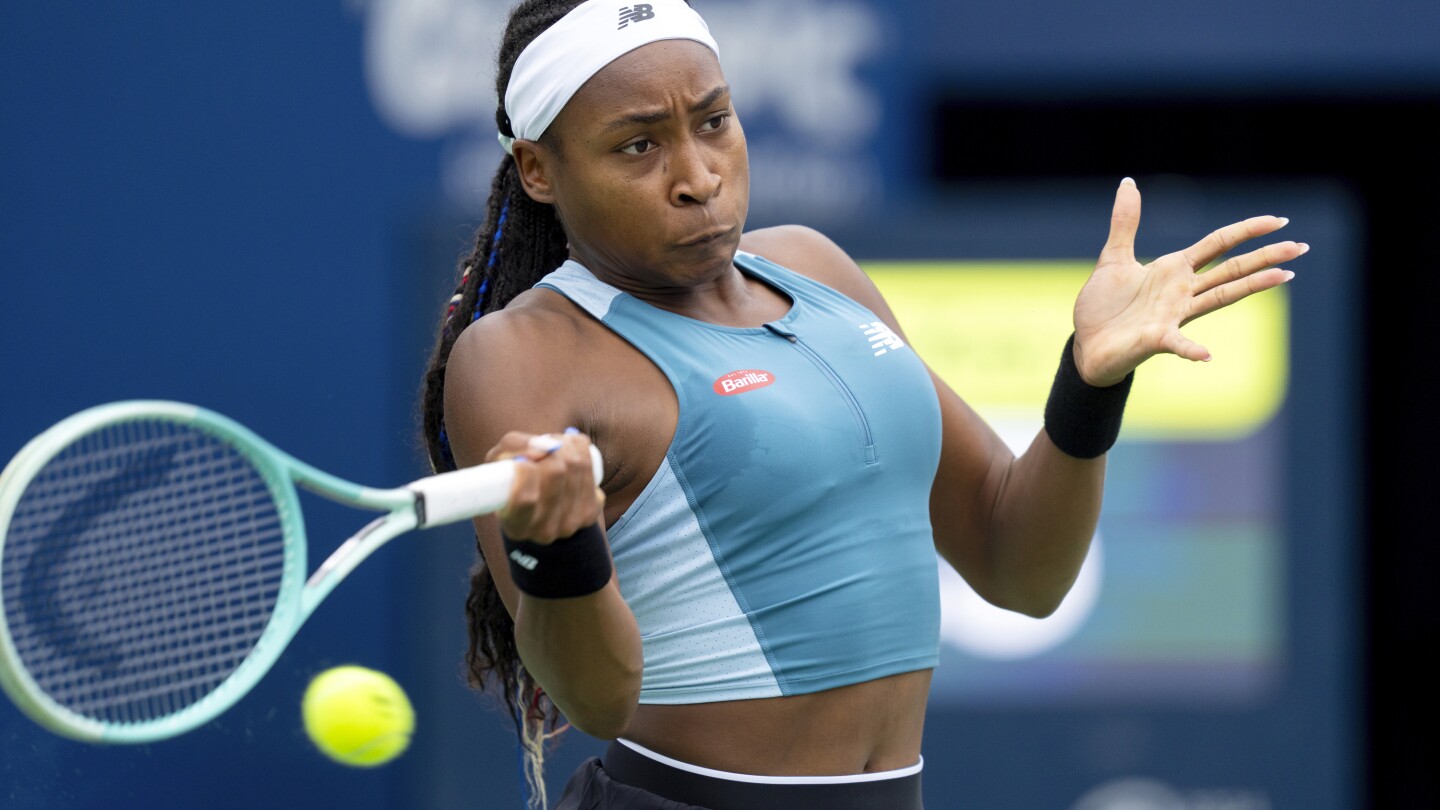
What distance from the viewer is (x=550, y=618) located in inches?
83.5

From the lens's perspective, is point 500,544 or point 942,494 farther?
point 942,494

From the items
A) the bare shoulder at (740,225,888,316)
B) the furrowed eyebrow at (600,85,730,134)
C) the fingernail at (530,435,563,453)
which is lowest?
the fingernail at (530,435,563,453)

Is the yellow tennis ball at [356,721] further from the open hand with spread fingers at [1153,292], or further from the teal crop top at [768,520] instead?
the open hand with spread fingers at [1153,292]

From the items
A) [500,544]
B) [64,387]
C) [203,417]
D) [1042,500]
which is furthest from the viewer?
[64,387]

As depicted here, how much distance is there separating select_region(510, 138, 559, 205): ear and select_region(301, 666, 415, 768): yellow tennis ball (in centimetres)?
120

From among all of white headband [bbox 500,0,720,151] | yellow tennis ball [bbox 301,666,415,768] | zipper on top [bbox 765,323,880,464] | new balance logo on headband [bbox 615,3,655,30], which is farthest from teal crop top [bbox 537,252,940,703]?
yellow tennis ball [bbox 301,666,415,768]

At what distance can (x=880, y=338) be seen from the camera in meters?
2.50

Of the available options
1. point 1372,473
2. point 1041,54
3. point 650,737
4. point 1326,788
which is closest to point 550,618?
point 650,737

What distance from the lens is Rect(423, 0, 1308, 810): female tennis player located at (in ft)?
7.50

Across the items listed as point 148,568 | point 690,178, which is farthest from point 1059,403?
point 148,568

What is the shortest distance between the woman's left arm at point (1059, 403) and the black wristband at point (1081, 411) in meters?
0.02

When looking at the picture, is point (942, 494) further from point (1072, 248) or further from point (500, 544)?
point (1072, 248)

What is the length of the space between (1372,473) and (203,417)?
548cm

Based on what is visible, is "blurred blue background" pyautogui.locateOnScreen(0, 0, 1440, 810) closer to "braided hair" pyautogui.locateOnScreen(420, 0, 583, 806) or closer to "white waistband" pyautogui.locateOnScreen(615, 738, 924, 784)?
"braided hair" pyautogui.locateOnScreen(420, 0, 583, 806)
